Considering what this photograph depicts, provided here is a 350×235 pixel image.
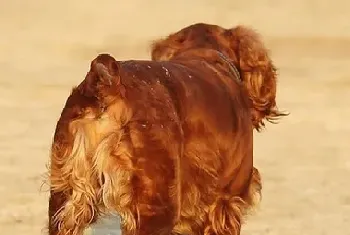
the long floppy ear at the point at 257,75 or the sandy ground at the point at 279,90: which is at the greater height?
the long floppy ear at the point at 257,75

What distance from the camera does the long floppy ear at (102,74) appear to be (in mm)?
3904

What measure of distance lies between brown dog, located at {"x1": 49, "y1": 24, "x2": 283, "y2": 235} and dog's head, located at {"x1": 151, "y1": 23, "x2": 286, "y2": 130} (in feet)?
2.32

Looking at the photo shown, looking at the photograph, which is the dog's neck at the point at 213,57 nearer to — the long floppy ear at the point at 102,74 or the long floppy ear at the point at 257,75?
the long floppy ear at the point at 257,75

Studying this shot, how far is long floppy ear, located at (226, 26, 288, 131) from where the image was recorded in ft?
18.0

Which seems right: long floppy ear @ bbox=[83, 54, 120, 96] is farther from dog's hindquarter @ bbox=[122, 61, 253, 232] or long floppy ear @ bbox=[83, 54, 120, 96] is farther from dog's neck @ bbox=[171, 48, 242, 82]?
dog's neck @ bbox=[171, 48, 242, 82]

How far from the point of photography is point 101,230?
422cm

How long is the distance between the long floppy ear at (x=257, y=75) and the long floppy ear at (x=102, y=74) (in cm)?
166

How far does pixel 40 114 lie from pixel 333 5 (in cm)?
1069

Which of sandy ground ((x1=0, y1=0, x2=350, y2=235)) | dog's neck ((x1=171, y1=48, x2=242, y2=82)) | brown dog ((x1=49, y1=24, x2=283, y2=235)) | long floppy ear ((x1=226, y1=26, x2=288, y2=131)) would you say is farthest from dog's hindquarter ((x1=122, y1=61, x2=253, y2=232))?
sandy ground ((x1=0, y1=0, x2=350, y2=235))

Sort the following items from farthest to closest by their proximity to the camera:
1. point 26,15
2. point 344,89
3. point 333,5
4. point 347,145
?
point 333,5
point 26,15
point 344,89
point 347,145

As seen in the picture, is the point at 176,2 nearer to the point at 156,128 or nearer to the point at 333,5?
the point at 333,5

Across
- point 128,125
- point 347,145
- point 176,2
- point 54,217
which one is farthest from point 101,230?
point 176,2

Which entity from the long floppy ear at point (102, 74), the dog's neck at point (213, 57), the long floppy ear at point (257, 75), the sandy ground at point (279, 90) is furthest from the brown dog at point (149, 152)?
the sandy ground at point (279, 90)

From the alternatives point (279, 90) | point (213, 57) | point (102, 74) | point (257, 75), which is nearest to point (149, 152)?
point (102, 74)
